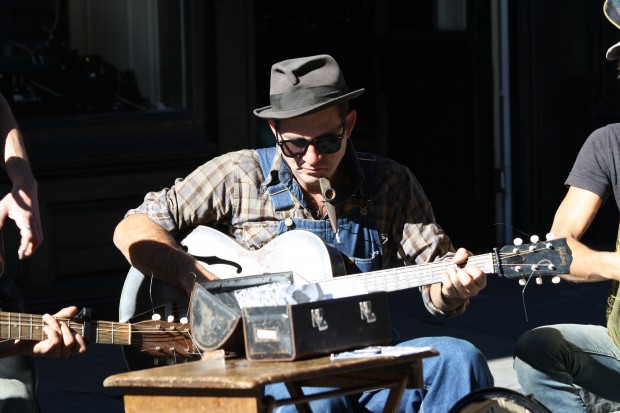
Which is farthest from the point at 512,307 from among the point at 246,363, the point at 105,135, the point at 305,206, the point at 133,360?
the point at 246,363

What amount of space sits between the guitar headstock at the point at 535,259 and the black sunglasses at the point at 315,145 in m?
0.63

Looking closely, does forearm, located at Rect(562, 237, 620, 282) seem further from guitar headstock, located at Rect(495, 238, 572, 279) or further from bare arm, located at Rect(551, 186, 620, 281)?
guitar headstock, located at Rect(495, 238, 572, 279)

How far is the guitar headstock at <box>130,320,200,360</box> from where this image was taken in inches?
142

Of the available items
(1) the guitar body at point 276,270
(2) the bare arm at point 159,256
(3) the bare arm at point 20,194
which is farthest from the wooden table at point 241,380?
(2) the bare arm at point 159,256

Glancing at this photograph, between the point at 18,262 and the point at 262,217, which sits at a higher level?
the point at 262,217

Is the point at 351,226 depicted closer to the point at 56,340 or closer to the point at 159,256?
the point at 159,256

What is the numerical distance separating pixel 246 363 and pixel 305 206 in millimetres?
1082

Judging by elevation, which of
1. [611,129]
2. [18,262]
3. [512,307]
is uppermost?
[611,129]

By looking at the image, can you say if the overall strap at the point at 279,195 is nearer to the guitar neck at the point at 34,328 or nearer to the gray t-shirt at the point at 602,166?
the guitar neck at the point at 34,328

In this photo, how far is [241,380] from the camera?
107 inches

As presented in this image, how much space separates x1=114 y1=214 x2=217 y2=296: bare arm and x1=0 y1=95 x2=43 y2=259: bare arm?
438mm

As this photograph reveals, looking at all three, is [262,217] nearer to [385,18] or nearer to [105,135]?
[105,135]

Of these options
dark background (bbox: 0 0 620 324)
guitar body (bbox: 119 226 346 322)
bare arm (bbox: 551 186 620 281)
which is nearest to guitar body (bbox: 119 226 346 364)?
guitar body (bbox: 119 226 346 322)

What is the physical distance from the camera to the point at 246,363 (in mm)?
2941
